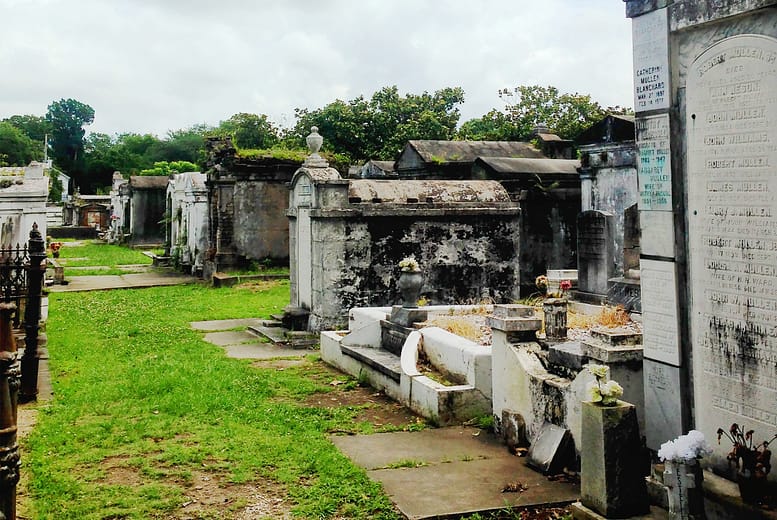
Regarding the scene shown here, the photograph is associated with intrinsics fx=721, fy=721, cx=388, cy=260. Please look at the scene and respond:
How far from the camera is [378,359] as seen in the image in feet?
26.8

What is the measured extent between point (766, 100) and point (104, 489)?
4777mm

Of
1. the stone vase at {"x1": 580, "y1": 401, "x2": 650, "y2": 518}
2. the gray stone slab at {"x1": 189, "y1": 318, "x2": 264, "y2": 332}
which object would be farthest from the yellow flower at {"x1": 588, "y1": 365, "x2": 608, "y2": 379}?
the gray stone slab at {"x1": 189, "y1": 318, "x2": 264, "y2": 332}

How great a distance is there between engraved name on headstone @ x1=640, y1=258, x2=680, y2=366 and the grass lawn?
1.94 meters

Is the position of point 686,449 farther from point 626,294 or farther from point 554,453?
point 626,294

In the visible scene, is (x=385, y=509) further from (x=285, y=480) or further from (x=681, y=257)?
(x=681, y=257)

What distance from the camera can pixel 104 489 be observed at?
4.99 m

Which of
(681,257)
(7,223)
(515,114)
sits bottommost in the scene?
(681,257)

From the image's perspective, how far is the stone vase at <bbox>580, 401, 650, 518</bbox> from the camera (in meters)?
3.99

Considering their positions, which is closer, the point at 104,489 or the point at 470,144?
the point at 104,489

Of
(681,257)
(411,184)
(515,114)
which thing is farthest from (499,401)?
(515,114)

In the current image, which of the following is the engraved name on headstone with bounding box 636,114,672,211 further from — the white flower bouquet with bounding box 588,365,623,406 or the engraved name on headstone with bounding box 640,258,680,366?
the white flower bouquet with bounding box 588,365,623,406

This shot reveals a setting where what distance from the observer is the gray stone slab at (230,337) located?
1109 centimetres

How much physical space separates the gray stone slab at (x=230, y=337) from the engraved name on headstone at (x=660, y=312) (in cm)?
759

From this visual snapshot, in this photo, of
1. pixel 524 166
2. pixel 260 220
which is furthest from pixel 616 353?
pixel 260 220
